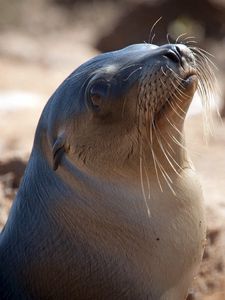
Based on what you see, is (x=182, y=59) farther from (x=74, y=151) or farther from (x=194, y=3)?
(x=194, y=3)

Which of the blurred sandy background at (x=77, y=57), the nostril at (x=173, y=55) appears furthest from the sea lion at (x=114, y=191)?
the blurred sandy background at (x=77, y=57)

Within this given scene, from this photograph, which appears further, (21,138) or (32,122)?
(32,122)

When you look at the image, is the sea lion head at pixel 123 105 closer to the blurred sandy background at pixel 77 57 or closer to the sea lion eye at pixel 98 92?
the sea lion eye at pixel 98 92

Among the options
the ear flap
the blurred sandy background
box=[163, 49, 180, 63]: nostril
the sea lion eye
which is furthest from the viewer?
the blurred sandy background

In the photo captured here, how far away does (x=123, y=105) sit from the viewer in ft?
13.7

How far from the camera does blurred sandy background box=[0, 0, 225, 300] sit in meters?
6.18

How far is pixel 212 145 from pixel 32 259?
162 inches

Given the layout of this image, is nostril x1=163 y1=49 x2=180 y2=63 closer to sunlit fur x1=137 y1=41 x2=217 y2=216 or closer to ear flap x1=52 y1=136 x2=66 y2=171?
sunlit fur x1=137 y1=41 x2=217 y2=216

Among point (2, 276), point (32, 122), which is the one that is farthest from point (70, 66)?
point (2, 276)

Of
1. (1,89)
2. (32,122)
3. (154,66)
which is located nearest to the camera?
(154,66)

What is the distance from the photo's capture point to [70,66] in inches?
525

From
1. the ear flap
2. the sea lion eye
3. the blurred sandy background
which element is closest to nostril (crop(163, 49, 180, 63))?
the sea lion eye

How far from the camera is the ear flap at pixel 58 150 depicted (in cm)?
442

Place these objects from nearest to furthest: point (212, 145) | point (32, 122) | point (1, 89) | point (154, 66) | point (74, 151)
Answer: point (154, 66), point (74, 151), point (212, 145), point (32, 122), point (1, 89)
